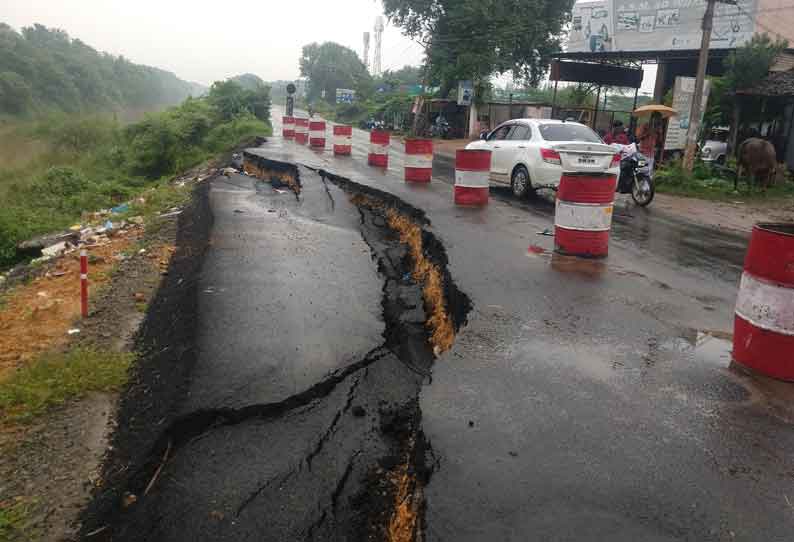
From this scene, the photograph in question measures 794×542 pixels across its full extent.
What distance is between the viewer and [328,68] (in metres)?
100

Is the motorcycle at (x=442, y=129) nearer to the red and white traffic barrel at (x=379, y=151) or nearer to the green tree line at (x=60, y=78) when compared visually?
the red and white traffic barrel at (x=379, y=151)

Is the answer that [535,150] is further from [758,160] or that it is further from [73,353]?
[73,353]

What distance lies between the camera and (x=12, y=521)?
3025 millimetres

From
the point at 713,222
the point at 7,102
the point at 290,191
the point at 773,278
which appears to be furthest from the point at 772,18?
the point at 7,102

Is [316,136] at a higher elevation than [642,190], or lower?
higher

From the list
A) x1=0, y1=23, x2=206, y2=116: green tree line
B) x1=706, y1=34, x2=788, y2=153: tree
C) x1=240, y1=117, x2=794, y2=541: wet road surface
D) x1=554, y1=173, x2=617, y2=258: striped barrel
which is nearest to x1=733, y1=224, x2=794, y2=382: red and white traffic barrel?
x1=240, y1=117, x2=794, y2=541: wet road surface

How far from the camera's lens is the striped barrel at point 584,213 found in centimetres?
716

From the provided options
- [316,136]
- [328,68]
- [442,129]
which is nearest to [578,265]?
[316,136]

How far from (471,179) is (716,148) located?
15.2m

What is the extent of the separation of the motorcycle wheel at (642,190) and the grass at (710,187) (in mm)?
4030

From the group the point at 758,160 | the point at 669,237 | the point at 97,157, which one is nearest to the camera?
the point at 669,237

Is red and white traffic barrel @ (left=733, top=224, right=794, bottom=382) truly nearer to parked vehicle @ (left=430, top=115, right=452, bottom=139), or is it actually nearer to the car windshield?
the car windshield

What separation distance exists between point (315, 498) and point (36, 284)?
6.47 metres

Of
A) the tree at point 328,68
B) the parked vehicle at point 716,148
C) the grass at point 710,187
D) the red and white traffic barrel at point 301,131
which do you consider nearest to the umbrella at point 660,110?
the grass at point 710,187
